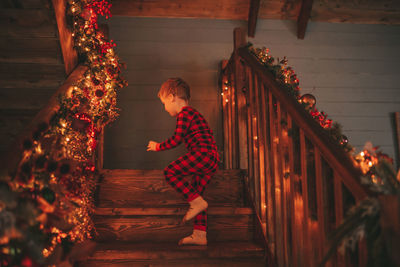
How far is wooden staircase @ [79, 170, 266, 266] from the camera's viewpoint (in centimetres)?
176

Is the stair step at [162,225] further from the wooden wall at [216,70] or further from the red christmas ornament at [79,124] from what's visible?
the wooden wall at [216,70]

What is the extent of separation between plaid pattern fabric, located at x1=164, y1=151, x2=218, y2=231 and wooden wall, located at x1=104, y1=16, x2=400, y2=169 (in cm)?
178

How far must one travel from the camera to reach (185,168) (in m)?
2.06

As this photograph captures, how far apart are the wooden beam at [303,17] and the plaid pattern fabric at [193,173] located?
2.74m

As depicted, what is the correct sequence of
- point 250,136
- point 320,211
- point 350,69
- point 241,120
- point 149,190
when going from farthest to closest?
point 350,69 → point 241,120 → point 149,190 → point 250,136 → point 320,211

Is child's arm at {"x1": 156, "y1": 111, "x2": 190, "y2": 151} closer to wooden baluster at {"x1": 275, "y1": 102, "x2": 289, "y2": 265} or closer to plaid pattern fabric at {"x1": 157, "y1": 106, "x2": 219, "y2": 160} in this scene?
plaid pattern fabric at {"x1": 157, "y1": 106, "x2": 219, "y2": 160}

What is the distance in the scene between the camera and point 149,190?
2430 millimetres

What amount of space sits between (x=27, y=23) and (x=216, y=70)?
7.87 ft

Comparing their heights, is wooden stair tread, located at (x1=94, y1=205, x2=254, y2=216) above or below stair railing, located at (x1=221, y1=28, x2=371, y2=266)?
below

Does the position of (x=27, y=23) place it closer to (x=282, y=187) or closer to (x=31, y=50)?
(x=31, y=50)

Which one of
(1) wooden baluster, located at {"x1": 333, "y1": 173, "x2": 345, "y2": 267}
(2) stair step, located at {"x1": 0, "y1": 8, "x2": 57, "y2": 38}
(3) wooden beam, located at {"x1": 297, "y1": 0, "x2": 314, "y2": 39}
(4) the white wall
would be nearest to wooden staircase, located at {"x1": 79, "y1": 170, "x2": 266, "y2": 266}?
(1) wooden baluster, located at {"x1": 333, "y1": 173, "x2": 345, "y2": 267}

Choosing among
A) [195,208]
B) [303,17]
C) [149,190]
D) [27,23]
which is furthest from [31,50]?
[303,17]

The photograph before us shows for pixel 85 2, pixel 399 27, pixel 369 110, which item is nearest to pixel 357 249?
pixel 85 2

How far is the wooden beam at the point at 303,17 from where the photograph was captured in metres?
3.96
